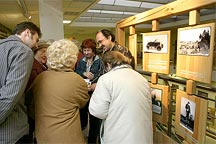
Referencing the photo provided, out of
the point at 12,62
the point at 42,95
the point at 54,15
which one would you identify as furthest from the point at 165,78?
the point at 54,15

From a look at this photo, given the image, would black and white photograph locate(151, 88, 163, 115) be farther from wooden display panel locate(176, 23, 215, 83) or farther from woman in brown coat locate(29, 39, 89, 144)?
woman in brown coat locate(29, 39, 89, 144)

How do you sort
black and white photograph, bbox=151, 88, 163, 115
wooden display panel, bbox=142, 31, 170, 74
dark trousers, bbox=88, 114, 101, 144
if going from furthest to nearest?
dark trousers, bbox=88, 114, 101, 144 < black and white photograph, bbox=151, 88, 163, 115 < wooden display panel, bbox=142, 31, 170, 74

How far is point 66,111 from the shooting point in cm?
143

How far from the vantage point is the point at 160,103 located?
6.64 ft

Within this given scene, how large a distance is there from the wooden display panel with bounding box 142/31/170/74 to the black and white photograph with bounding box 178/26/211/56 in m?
0.16

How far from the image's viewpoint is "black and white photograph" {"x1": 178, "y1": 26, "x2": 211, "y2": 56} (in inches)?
59.2

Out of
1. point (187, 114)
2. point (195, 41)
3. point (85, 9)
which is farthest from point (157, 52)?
point (85, 9)

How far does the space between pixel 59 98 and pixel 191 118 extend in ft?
3.46

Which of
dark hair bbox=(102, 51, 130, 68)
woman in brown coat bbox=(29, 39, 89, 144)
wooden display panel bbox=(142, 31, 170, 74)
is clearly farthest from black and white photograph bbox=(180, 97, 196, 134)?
woman in brown coat bbox=(29, 39, 89, 144)

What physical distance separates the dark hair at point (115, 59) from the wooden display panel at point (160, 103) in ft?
2.03

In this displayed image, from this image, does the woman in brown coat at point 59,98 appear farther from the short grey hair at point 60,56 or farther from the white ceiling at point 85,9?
the white ceiling at point 85,9

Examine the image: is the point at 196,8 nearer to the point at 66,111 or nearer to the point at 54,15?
the point at 66,111

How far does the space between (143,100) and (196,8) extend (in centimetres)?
80

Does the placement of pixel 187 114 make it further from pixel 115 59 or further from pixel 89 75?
pixel 89 75
